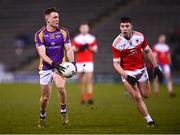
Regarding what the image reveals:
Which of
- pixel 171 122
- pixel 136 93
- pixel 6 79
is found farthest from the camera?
pixel 6 79

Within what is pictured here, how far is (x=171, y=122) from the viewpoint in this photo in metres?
13.4

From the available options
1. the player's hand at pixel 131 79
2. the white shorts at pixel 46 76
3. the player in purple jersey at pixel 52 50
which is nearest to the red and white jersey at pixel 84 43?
the player in purple jersey at pixel 52 50

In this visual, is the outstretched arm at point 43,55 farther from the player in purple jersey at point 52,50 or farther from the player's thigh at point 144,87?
the player's thigh at point 144,87

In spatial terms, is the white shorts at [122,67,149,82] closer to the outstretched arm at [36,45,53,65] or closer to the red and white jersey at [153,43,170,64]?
the outstretched arm at [36,45,53,65]

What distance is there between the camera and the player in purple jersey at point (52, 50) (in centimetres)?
1244

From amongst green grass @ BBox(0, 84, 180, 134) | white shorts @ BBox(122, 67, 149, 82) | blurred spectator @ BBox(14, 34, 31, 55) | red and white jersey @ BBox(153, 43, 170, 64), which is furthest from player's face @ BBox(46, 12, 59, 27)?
blurred spectator @ BBox(14, 34, 31, 55)

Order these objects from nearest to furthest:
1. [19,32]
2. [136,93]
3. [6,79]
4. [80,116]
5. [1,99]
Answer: [136,93] < [80,116] < [1,99] < [6,79] < [19,32]

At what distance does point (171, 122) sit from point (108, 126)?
62.1 inches

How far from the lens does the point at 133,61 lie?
1248cm

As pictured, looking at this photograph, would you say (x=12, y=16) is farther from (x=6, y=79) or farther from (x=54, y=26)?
(x=54, y=26)

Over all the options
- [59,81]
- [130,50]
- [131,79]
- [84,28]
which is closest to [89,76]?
[84,28]

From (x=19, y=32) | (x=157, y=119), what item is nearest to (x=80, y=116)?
(x=157, y=119)

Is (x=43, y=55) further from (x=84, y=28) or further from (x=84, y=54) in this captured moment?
(x=84, y=54)

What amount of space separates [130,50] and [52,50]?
167 cm
